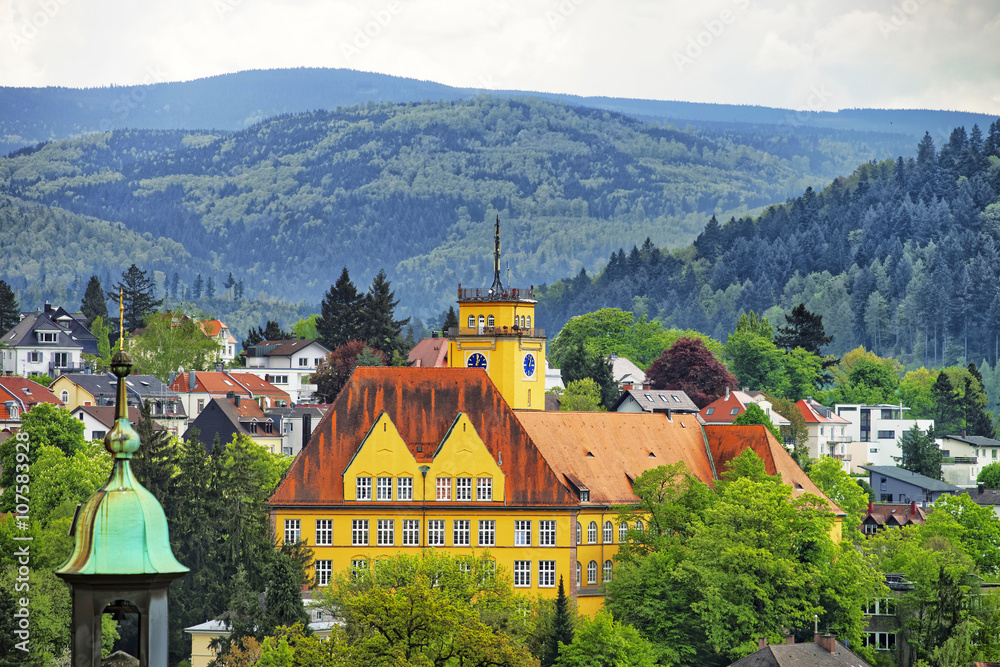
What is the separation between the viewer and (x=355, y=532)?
89.5 metres

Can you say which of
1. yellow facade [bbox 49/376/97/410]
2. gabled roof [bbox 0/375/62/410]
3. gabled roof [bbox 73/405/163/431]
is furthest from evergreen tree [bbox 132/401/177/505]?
yellow facade [bbox 49/376/97/410]

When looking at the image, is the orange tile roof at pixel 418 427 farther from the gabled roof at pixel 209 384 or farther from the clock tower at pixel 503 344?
the gabled roof at pixel 209 384

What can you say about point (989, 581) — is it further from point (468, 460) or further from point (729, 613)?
point (468, 460)

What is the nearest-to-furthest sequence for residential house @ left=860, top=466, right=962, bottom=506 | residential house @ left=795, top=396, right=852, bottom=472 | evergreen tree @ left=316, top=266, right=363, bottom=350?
residential house @ left=860, top=466, right=962, bottom=506 → residential house @ left=795, top=396, right=852, bottom=472 → evergreen tree @ left=316, top=266, right=363, bottom=350

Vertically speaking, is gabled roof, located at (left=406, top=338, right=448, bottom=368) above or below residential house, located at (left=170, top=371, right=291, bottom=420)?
above

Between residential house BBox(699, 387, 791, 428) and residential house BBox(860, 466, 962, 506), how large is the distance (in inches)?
446

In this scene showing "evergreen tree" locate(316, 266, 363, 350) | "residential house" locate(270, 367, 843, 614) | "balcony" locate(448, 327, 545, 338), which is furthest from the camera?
"evergreen tree" locate(316, 266, 363, 350)

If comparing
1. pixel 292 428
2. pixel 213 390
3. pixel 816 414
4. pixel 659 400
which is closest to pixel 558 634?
pixel 659 400

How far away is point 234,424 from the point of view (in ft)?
484

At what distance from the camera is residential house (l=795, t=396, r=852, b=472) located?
16550 centimetres

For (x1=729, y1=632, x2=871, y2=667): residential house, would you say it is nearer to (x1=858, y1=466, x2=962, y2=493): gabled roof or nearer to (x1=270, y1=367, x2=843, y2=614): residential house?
(x1=270, y1=367, x2=843, y2=614): residential house

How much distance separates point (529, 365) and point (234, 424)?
46437mm

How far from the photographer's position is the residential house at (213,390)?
163375mm

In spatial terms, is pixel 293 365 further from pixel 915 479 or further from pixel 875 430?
pixel 915 479
